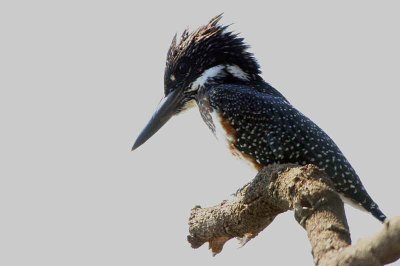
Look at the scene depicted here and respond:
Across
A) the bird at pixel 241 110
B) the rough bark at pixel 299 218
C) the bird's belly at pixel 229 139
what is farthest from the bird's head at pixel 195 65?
the rough bark at pixel 299 218

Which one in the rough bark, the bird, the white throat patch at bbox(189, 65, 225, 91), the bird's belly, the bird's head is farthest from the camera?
the bird's head

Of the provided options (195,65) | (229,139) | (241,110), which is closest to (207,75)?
(195,65)

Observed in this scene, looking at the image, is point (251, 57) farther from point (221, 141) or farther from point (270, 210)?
point (270, 210)

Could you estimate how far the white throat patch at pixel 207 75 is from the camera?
6621 mm

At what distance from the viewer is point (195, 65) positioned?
22.2ft

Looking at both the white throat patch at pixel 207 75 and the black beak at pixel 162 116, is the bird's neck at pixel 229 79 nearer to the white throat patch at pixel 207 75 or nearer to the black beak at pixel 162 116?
the white throat patch at pixel 207 75

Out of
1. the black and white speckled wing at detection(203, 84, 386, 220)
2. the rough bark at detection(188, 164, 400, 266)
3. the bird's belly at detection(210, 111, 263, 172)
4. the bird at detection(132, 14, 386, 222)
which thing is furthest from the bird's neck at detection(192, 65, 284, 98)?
the rough bark at detection(188, 164, 400, 266)

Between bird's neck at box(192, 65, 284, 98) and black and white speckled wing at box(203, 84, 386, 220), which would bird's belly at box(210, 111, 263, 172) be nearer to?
black and white speckled wing at box(203, 84, 386, 220)

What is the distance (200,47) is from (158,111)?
669 millimetres

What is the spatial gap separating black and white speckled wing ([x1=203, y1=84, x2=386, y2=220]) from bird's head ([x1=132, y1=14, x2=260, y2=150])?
27.2 inches

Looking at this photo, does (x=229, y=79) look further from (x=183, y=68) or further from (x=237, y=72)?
(x=183, y=68)

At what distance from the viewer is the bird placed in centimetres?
540

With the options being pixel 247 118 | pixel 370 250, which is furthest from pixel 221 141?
pixel 370 250

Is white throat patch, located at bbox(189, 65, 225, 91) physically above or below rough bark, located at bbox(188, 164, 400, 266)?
above
